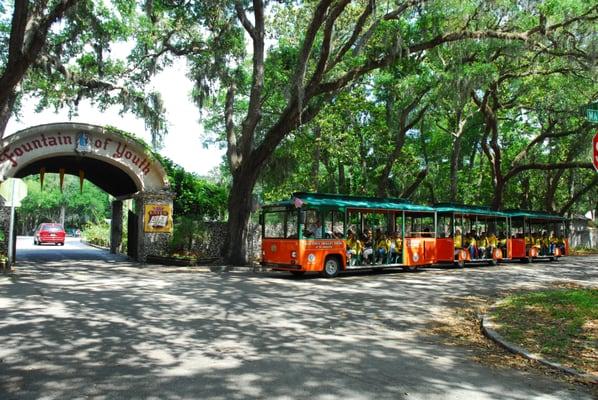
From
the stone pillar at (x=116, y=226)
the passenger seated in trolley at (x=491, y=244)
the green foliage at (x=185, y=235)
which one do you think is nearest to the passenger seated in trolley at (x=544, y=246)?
the passenger seated in trolley at (x=491, y=244)

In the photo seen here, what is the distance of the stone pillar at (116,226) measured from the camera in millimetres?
27984

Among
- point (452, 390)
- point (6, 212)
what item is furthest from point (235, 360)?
point (6, 212)

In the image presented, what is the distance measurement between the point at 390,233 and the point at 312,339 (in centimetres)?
1287

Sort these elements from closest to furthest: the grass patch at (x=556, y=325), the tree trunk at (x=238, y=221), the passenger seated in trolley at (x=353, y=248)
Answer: the grass patch at (x=556, y=325) → the passenger seated in trolley at (x=353, y=248) → the tree trunk at (x=238, y=221)

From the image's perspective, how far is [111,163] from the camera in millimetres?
22250

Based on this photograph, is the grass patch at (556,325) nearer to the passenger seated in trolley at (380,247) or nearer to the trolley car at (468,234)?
the passenger seated in trolley at (380,247)

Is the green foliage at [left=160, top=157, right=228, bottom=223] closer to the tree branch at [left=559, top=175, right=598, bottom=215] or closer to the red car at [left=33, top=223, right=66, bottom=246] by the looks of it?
the red car at [left=33, top=223, right=66, bottom=246]

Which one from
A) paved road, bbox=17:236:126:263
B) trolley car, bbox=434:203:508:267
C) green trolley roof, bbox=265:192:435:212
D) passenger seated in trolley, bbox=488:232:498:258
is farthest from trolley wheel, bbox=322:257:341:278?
paved road, bbox=17:236:126:263

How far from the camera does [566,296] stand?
37.9 ft

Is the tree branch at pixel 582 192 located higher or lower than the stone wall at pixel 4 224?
higher

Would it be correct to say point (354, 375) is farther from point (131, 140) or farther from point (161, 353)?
point (131, 140)

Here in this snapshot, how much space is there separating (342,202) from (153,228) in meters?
9.18

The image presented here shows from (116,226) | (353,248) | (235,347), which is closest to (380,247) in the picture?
(353,248)

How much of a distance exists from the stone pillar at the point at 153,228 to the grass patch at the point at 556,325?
1540cm
